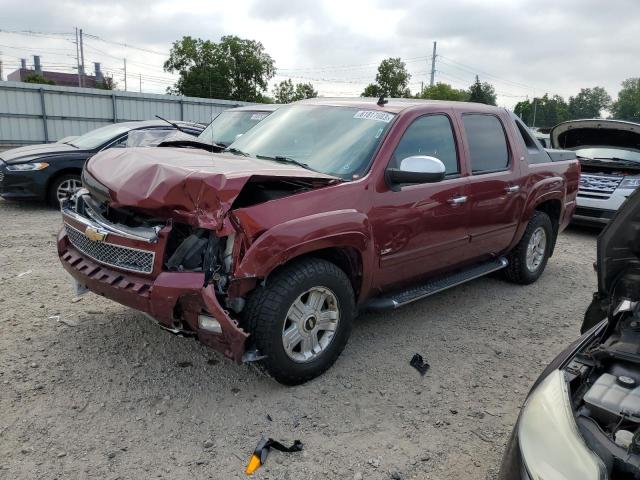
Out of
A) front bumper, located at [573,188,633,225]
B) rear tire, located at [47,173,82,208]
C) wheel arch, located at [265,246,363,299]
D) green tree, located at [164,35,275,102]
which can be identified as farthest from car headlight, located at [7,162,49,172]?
green tree, located at [164,35,275,102]

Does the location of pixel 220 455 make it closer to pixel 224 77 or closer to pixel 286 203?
pixel 286 203

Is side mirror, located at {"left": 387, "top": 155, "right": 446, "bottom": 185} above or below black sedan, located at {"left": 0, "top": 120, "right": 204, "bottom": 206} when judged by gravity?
above

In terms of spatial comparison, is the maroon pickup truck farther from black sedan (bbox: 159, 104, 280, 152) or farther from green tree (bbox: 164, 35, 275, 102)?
green tree (bbox: 164, 35, 275, 102)

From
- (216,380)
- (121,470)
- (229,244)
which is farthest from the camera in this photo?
(216,380)

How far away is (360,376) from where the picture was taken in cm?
365

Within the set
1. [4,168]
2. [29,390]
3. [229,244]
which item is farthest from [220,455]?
[4,168]

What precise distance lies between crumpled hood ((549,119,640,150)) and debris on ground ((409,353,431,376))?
662 cm

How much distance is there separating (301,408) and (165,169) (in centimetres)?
166

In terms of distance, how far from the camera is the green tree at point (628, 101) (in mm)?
90062

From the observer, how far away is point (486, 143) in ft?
15.9

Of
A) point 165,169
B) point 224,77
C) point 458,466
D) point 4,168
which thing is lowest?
point 458,466

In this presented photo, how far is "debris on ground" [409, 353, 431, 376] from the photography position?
3.77m

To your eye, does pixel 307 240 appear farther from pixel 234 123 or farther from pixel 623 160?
pixel 623 160

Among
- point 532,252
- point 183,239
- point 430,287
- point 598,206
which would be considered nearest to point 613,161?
point 598,206
